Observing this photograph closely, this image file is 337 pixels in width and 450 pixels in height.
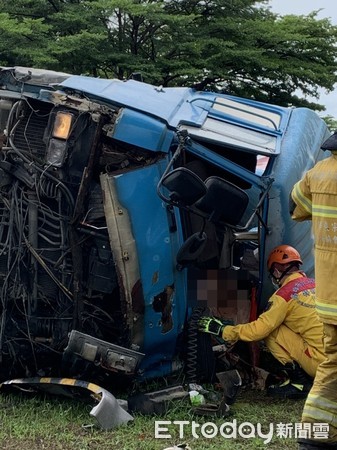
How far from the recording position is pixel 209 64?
12.2m

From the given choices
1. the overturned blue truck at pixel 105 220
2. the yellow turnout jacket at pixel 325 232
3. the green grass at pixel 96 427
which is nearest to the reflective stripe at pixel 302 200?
the yellow turnout jacket at pixel 325 232

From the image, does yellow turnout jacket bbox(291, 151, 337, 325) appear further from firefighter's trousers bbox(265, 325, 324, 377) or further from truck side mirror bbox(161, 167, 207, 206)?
firefighter's trousers bbox(265, 325, 324, 377)

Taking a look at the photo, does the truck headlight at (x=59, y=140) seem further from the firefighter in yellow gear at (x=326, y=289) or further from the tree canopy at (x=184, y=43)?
the tree canopy at (x=184, y=43)

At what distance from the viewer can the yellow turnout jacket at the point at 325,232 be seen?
10.1 feet

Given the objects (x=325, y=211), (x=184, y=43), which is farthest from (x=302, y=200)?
(x=184, y=43)

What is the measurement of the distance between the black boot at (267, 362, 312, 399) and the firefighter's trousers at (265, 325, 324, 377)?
5cm

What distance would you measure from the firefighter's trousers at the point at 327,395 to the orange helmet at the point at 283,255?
3.40ft

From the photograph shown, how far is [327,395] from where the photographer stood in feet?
10.2

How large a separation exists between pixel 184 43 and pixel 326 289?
32.3ft

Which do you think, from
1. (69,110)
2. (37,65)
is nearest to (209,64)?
(37,65)

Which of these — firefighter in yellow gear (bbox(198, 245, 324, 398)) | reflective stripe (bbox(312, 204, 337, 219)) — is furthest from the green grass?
reflective stripe (bbox(312, 204, 337, 219))

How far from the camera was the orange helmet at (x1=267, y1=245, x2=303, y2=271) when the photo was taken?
13.7 feet

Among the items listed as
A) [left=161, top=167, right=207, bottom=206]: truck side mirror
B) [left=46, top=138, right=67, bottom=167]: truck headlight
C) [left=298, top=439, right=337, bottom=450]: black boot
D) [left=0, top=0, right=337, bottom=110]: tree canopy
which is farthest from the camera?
[left=0, top=0, right=337, bottom=110]: tree canopy

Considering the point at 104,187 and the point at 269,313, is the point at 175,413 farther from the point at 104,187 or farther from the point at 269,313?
the point at 104,187
